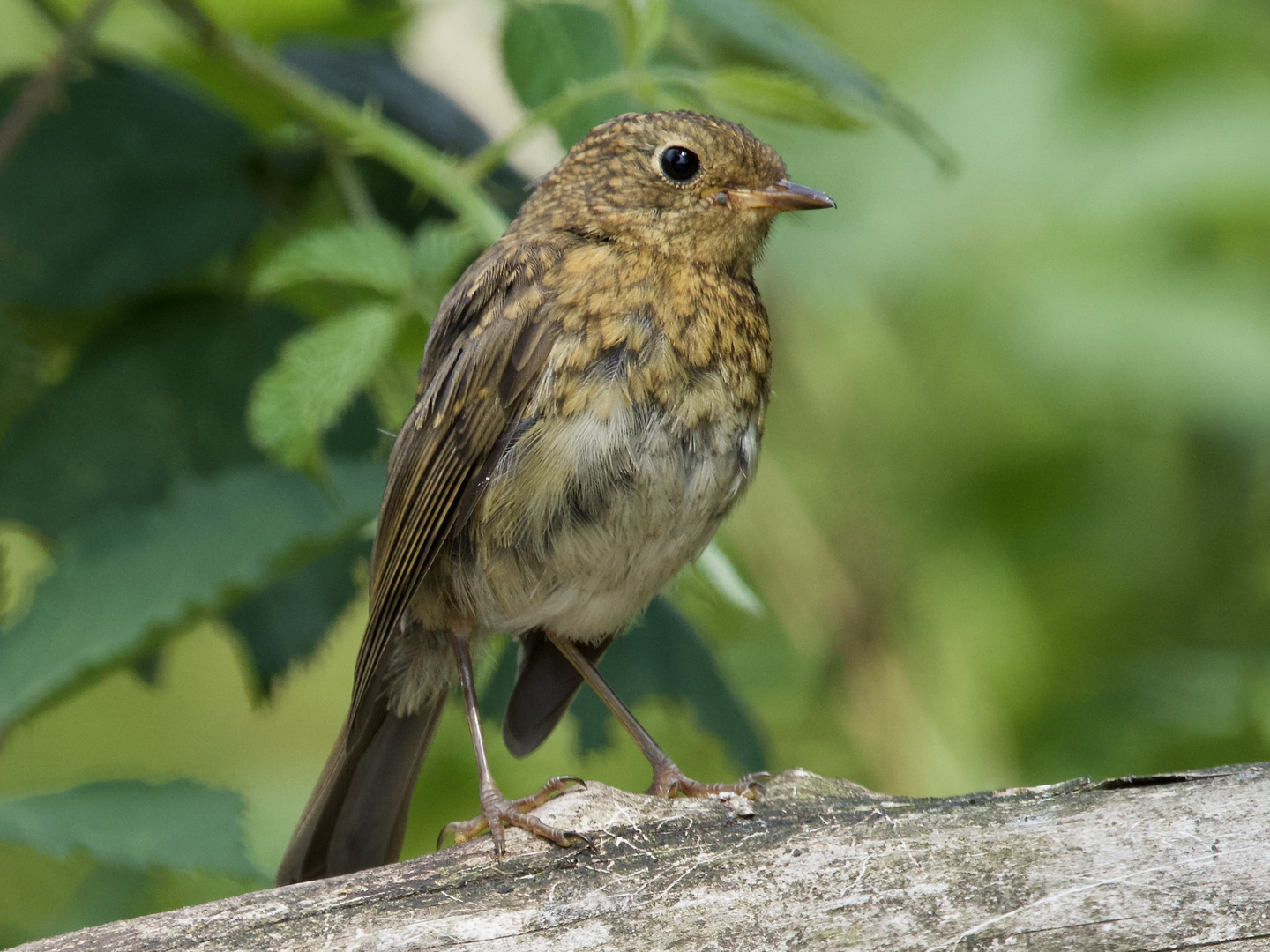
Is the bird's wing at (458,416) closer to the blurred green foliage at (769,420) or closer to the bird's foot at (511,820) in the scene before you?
the blurred green foliage at (769,420)

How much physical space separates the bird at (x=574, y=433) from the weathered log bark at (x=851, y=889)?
386 mm

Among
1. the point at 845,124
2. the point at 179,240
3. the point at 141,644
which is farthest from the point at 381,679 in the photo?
the point at 845,124

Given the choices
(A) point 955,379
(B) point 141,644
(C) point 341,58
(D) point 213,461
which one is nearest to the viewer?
(B) point 141,644

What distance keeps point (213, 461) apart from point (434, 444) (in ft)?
2.06

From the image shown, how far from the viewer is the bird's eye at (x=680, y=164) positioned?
304 centimetres

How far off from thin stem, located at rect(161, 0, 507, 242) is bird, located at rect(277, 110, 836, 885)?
0.40 feet

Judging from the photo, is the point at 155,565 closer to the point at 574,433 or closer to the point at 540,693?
the point at 574,433

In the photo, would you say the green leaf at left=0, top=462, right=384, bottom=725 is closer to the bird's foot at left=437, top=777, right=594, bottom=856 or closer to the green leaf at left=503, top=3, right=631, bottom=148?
the bird's foot at left=437, top=777, right=594, bottom=856

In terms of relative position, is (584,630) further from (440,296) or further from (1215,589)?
(1215,589)

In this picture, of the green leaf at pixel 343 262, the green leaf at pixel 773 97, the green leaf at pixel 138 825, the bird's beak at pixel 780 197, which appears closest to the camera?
the green leaf at pixel 138 825

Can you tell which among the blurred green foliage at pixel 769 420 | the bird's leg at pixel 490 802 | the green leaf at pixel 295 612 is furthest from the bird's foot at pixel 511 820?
the green leaf at pixel 295 612

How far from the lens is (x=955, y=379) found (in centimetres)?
460

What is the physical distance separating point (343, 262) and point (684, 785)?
4.43 ft

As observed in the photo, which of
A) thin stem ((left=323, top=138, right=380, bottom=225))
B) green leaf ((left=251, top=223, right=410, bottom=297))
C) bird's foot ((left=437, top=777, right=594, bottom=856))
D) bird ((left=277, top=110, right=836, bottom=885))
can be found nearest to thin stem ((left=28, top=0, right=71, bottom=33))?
thin stem ((left=323, top=138, right=380, bottom=225))
